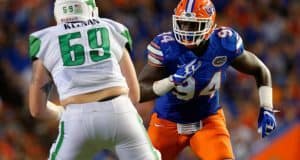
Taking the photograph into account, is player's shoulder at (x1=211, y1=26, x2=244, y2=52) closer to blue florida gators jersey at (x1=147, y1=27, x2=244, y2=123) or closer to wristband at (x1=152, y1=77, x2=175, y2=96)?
blue florida gators jersey at (x1=147, y1=27, x2=244, y2=123)

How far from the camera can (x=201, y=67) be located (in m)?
6.05

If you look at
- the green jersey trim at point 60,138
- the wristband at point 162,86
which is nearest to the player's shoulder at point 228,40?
the wristband at point 162,86

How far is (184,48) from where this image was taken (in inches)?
239

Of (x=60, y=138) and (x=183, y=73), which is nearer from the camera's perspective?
(x=60, y=138)

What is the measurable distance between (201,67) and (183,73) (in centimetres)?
18

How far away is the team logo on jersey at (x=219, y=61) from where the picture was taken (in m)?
6.05

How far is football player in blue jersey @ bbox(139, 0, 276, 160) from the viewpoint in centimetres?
602

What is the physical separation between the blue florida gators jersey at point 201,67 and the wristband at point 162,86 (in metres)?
0.13

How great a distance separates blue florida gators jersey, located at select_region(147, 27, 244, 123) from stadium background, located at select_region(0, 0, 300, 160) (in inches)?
95.8

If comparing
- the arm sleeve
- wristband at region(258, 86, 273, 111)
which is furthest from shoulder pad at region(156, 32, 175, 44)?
the arm sleeve

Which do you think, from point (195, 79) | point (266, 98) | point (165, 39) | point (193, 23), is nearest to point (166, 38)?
point (165, 39)

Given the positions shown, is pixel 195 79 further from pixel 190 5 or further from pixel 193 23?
pixel 190 5

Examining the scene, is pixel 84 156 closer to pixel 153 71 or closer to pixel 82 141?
pixel 82 141

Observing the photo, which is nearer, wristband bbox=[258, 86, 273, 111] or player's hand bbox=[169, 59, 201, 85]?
player's hand bbox=[169, 59, 201, 85]
